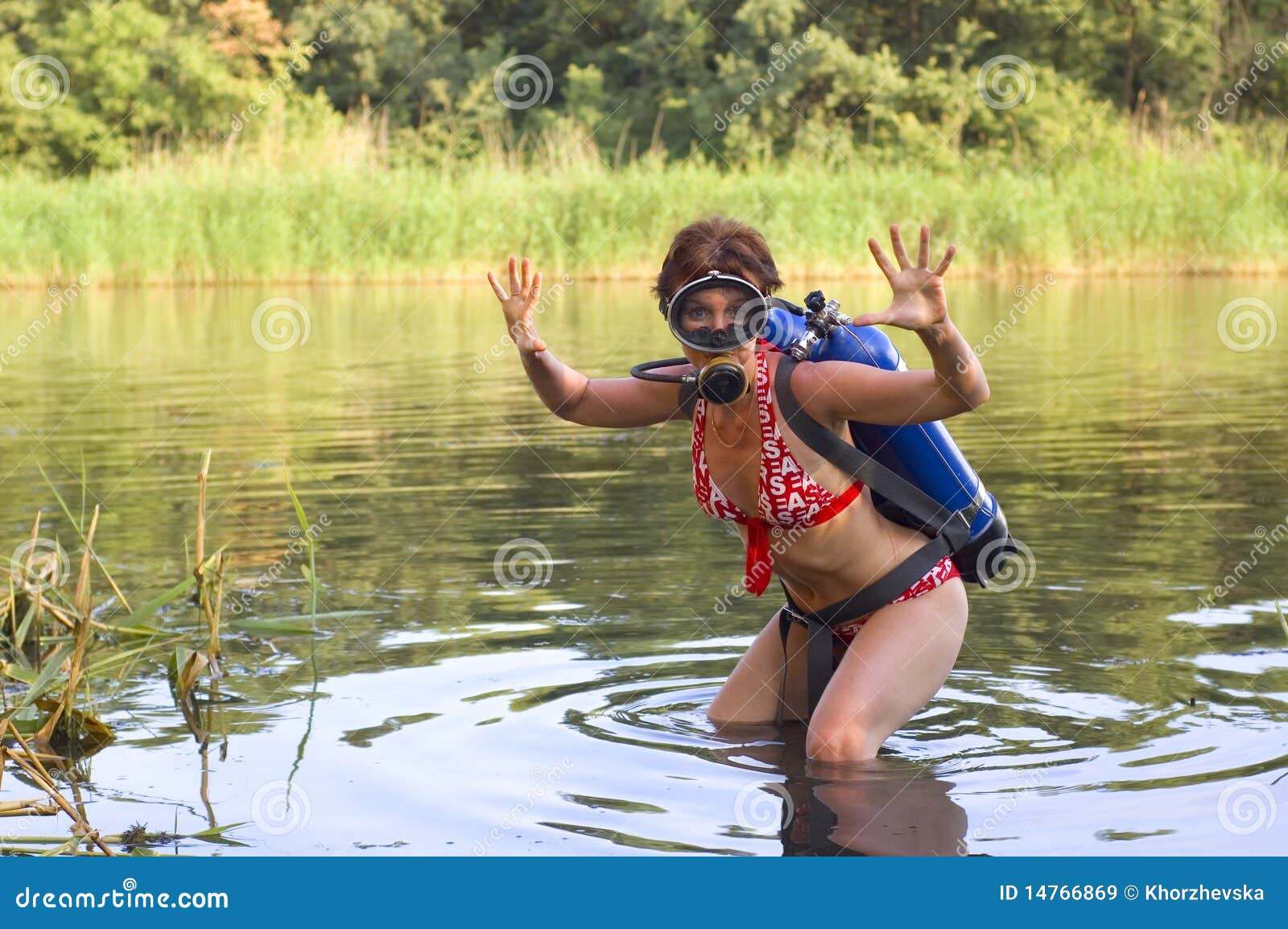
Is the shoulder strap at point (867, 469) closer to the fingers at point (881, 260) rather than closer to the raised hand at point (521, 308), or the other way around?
the fingers at point (881, 260)

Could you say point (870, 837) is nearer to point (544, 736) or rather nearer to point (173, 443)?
point (544, 736)

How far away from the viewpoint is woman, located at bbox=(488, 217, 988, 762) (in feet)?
13.6

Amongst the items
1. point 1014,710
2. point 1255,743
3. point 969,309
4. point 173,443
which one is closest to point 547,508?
point 173,443

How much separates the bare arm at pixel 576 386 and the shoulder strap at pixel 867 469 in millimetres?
428

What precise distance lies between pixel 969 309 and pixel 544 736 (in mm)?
14331

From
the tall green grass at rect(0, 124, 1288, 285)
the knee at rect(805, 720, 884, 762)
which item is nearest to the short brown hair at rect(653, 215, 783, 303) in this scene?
the knee at rect(805, 720, 884, 762)

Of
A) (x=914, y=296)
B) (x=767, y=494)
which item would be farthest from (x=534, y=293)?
(x=914, y=296)

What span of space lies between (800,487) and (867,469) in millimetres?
186

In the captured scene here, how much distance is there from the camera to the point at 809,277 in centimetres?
2222

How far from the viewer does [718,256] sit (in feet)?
13.6

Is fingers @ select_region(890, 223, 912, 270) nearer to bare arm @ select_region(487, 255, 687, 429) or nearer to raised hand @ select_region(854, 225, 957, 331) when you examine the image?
raised hand @ select_region(854, 225, 957, 331)

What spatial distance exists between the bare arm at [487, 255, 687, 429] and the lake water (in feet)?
2.86

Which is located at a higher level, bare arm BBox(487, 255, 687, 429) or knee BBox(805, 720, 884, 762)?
bare arm BBox(487, 255, 687, 429)

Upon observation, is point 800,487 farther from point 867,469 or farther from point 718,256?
point 718,256
